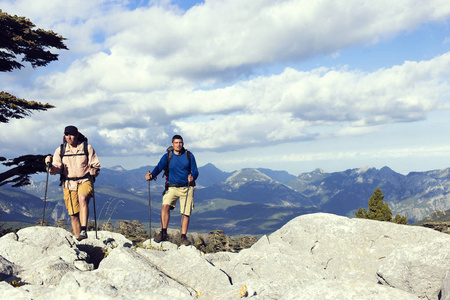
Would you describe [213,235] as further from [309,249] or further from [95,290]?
[95,290]

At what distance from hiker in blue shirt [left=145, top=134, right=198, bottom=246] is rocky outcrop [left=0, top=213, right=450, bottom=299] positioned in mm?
902

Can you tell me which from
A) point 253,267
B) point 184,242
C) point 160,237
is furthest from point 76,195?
point 253,267

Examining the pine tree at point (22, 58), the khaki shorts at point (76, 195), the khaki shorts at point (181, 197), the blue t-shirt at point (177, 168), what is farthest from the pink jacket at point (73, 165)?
the pine tree at point (22, 58)

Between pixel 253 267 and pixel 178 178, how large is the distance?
426 centimetres

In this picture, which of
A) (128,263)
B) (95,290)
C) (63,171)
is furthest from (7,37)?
(95,290)

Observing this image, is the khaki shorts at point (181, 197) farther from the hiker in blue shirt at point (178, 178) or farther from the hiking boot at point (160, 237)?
the hiking boot at point (160, 237)

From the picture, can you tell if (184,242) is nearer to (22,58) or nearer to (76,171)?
(76,171)

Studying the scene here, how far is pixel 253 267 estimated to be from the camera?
8594mm

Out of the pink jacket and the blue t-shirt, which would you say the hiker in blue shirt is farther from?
the pink jacket

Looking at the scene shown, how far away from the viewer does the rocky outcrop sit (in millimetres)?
4879

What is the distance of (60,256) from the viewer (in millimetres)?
7930

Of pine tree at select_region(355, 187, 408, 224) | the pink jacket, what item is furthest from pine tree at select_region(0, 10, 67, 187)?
pine tree at select_region(355, 187, 408, 224)

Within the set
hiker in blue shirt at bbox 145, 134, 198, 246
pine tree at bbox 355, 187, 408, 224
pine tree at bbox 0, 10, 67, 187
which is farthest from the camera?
pine tree at bbox 355, 187, 408, 224

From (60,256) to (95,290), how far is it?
12.2 feet
